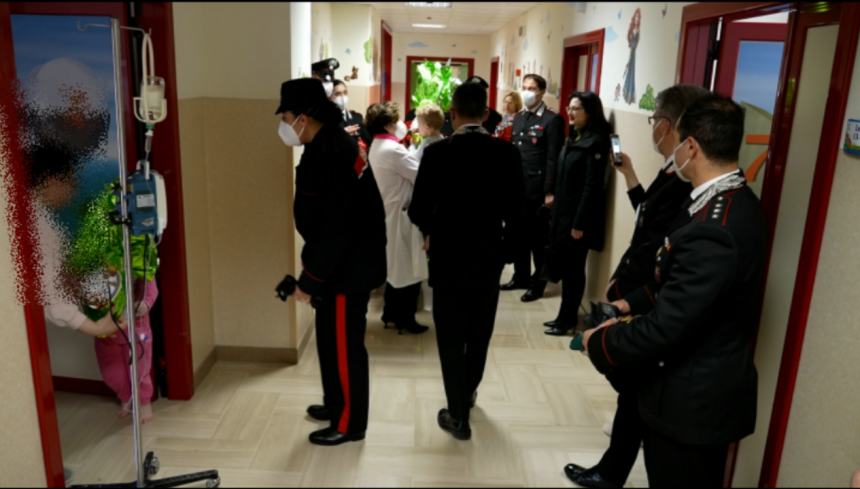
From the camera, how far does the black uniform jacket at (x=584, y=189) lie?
7.65 ft

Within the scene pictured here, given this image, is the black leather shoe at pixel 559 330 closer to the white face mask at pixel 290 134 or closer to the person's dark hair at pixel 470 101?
the person's dark hair at pixel 470 101

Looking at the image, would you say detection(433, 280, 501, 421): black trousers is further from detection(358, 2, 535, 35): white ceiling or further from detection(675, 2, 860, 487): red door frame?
detection(358, 2, 535, 35): white ceiling

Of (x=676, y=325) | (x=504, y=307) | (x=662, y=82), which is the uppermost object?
(x=662, y=82)

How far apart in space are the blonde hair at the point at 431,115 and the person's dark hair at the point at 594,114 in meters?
0.59

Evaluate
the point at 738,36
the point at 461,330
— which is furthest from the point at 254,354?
the point at 738,36

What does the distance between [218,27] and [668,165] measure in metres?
1.45

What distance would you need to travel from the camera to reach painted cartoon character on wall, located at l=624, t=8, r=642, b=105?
7.07 ft

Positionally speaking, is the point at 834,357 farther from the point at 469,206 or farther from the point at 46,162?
the point at 46,162

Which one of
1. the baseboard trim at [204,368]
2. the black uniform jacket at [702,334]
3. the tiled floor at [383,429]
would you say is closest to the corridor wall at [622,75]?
the tiled floor at [383,429]

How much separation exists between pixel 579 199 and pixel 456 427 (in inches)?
43.2

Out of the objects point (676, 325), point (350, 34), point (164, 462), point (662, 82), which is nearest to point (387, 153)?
point (662, 82)

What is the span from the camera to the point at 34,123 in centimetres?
85

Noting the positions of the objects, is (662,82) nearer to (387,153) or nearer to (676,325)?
(387,153)

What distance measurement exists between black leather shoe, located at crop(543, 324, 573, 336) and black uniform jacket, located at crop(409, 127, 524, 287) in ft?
2.28
